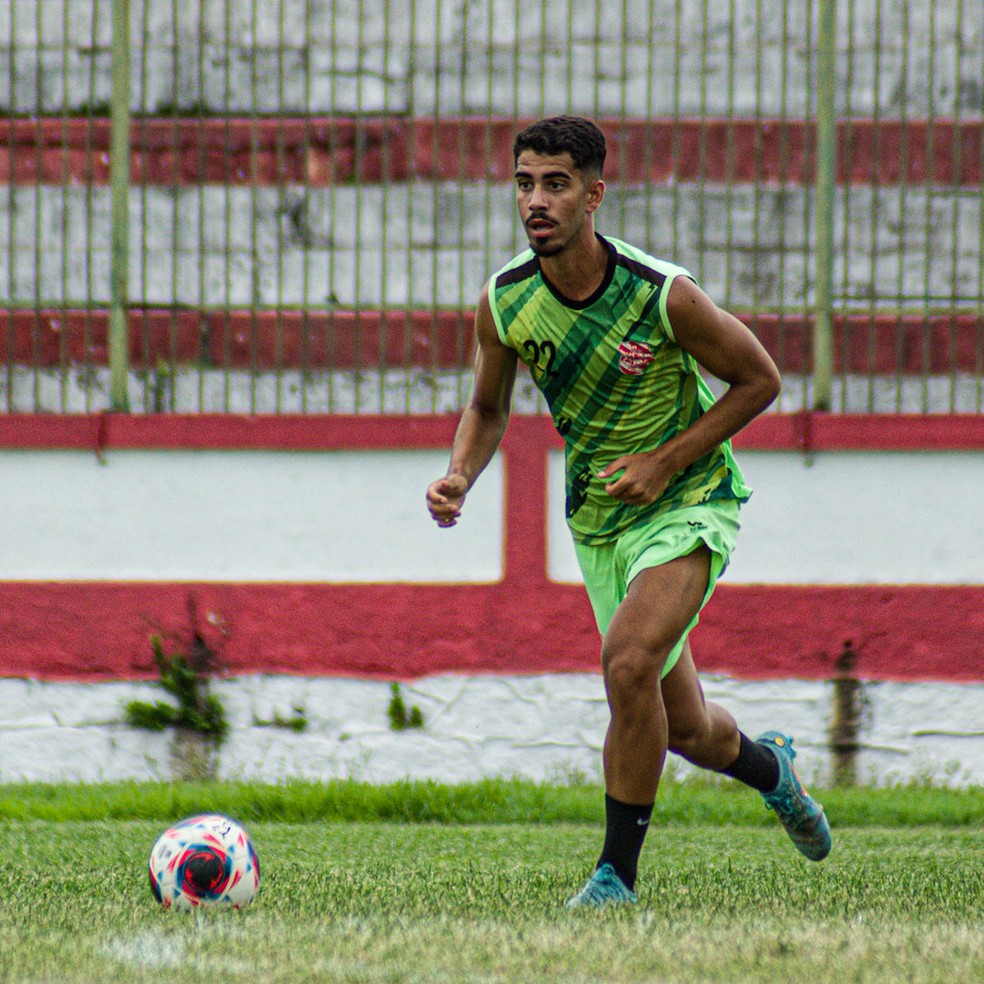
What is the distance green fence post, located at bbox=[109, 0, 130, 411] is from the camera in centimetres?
776

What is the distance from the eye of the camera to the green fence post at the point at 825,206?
7.65 m

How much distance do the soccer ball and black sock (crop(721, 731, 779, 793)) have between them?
1476mm

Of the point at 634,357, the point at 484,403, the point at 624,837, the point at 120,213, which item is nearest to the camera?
the point at 624,837

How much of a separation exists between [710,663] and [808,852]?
8.41ft

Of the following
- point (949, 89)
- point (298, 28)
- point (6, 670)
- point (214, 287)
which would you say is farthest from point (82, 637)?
point (949, 89)

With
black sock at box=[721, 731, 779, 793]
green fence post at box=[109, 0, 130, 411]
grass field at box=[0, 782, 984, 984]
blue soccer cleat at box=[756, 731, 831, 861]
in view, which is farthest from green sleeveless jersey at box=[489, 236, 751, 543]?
green fence post at box=[109, 0, 130, 411]

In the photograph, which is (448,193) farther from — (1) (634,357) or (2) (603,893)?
(2) (603,893)

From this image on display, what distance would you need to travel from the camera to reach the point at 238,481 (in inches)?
299

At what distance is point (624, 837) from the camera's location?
4.06 metres

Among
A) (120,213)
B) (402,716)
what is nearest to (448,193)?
(120,213)

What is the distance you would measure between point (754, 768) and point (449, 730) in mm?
2828

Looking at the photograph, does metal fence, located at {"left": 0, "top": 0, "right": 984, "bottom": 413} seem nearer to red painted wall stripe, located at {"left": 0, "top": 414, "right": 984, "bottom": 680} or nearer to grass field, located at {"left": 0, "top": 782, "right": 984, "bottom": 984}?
red painted wall stripe, located at {"left": 0, "top": 414, "right": 984, "bottom": 680}

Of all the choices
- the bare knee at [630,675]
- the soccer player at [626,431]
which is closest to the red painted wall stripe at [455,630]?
the soccer player at [626,431]

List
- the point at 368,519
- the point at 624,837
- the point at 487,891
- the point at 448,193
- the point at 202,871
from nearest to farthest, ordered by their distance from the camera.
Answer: the point at 202,871 → the point at 624,837 → the point at 487,891 → the point at 368,519 → the point at 448,193
